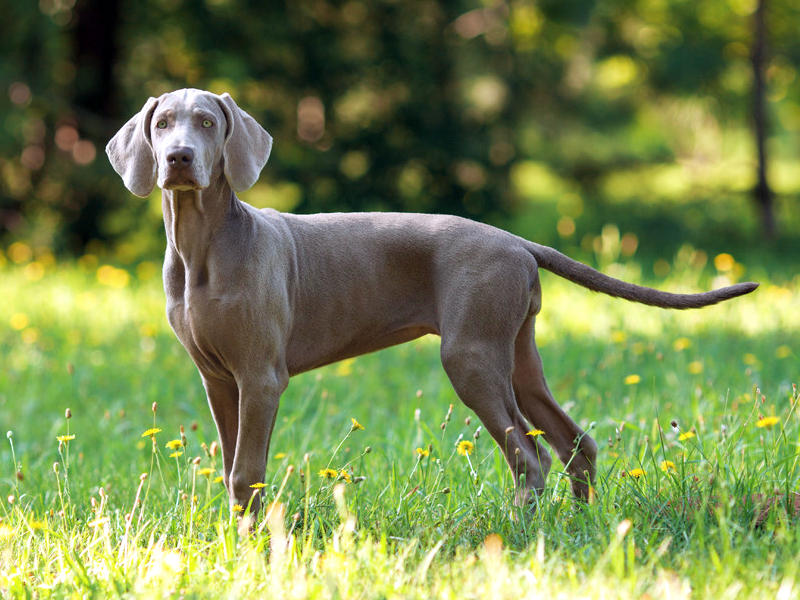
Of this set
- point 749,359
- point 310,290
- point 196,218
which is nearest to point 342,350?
point 310,290

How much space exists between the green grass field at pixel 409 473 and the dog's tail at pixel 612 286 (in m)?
0.37

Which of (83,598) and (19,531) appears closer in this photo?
(83,598)

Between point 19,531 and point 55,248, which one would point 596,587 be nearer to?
point 19,531

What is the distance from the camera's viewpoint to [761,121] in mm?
11305

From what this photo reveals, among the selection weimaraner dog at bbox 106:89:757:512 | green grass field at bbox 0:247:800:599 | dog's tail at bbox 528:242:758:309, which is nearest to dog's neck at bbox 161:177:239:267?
weimaraner dog at bbox 106:89:757:512

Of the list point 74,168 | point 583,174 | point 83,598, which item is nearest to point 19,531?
point 83,598

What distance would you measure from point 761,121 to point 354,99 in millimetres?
4776

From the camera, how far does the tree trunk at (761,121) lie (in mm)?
11188

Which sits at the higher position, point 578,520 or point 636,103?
point 636,103

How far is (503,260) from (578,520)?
0.95 metres

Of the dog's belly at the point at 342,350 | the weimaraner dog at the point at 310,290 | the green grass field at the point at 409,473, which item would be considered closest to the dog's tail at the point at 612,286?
the weimaraner dog at the point at 310,290

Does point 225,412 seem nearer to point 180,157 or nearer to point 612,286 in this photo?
point 180,157

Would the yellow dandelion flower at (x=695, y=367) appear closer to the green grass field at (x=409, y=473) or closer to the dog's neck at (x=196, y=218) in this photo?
the green grass field at (x=409, y=473)

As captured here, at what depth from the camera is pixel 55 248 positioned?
10656 millimetres
